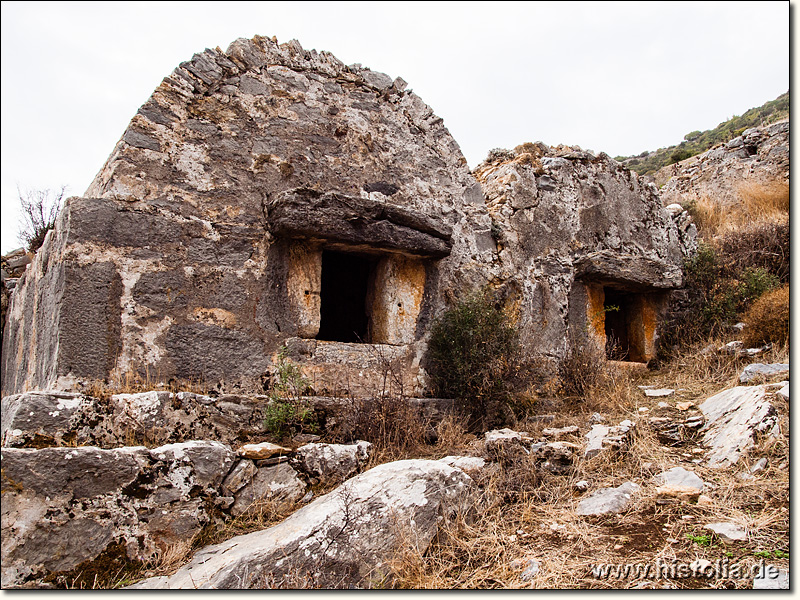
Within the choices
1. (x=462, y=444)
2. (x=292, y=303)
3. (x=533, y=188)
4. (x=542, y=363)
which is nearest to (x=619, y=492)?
(x=462, y=444)

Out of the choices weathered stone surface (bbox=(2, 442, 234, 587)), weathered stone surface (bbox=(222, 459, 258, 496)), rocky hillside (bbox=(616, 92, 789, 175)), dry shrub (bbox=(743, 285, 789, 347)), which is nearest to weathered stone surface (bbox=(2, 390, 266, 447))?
weathered stone surface (bbox=(2, 442, 234, 587))

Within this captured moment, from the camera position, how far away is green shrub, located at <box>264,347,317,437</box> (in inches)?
157

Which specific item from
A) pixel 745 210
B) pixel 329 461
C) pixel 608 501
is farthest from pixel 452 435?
pixel 745 210

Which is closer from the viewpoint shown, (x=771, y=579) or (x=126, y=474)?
(x=771, y=579)

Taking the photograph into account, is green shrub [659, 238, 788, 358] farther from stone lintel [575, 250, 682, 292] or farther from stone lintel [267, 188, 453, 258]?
stone lintel [267, 188, 453, 258]

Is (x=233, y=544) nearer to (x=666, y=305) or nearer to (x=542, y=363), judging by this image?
(x=542, y=363)

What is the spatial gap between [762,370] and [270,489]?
408 cm

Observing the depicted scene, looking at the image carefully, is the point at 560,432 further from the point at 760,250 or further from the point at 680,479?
the point at 760,250

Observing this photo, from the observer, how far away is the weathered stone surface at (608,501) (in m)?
3.45

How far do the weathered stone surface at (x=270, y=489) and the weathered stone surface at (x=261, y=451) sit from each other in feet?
0.24

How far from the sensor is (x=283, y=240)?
15.4ft

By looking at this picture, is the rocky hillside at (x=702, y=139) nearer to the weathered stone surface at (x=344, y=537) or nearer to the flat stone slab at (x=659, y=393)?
the flat stone slab at (x=659, y=393)

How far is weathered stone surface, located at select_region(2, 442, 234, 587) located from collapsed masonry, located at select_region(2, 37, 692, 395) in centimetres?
103

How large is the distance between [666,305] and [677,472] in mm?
3532
